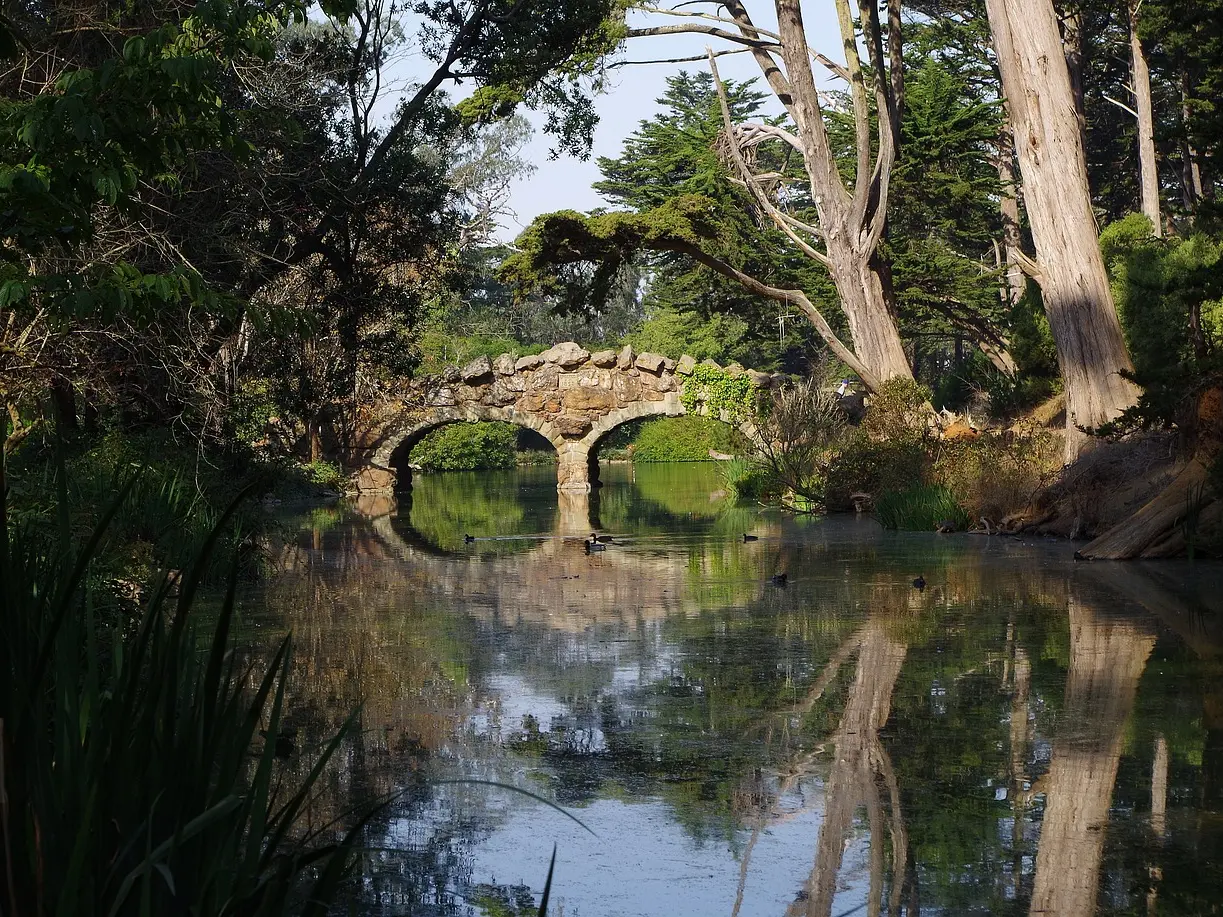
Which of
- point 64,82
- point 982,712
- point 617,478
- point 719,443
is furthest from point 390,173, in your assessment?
point 617,478

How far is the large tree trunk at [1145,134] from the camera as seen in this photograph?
82.5 feet

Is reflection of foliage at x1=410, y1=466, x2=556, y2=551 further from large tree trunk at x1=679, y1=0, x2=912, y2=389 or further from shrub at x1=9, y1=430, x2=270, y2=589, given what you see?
large tree trunk at x1=679, y1=0, x2=912, y2=389

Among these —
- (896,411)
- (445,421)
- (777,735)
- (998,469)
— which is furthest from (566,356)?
(777,735)

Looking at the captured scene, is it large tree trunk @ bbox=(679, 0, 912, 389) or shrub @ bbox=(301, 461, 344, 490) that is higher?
large tree trunk @ bbox=(679, 0, 912, 389)

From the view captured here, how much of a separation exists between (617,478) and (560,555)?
2114cm

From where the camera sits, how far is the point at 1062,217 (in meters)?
14.9

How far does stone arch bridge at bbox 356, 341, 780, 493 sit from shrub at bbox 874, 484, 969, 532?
530 inches

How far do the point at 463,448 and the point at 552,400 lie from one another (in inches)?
411

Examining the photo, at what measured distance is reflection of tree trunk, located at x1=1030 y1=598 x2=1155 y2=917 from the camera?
144 inches

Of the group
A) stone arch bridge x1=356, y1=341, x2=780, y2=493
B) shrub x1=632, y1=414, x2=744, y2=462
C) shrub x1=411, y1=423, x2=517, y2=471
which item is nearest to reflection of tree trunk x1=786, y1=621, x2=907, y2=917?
stone arch bridge x1=356, y1=341, x2=780, y2=493

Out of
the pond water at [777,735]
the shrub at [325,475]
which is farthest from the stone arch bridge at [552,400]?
the pond water at [777,735]

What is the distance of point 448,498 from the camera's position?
2644 cm

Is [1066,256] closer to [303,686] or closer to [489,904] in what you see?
[303,686]

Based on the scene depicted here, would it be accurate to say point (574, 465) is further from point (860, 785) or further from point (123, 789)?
point (123, 789)
